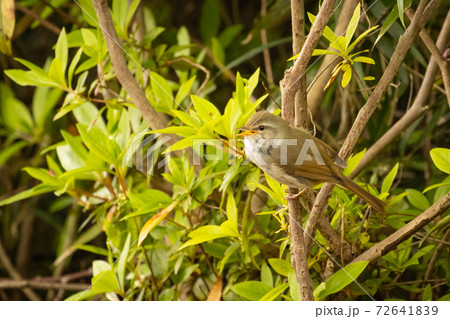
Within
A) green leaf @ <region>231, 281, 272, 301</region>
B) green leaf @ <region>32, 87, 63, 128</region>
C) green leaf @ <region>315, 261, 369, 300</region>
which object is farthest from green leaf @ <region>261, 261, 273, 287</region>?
green leaf @ <region>32, 87, 63, 128</region>

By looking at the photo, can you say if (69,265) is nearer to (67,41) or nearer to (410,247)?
(67,41)

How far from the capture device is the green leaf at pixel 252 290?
1109 millimetres

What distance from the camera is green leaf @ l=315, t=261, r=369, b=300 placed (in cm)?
101

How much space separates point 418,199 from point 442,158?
0.47 ft

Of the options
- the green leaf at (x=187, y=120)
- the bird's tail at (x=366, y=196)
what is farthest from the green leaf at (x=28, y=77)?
the bird's tail at (x=366, y=196)

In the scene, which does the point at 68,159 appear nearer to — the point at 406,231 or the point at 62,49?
the point at 62,49

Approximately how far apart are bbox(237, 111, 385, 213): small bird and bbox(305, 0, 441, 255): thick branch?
0.09 ft

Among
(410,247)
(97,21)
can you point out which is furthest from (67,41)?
(410,247)

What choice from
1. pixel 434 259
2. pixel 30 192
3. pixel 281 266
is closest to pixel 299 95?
pixel 281 266

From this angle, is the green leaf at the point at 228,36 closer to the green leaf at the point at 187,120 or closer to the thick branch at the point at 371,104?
the green leaf at the point at 187,120

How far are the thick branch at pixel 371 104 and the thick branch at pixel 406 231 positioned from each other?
12 cm

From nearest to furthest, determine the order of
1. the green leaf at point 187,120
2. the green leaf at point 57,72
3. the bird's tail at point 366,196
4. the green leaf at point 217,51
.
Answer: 1. the bird's tail at point 366,196
2. the green leaf at point 187,120
3. the green leaf at point 57,72
4. the green leaf at point 217,51

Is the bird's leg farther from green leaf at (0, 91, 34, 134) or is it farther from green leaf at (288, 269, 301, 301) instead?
green leaf at (0, 91, 34, 134)
